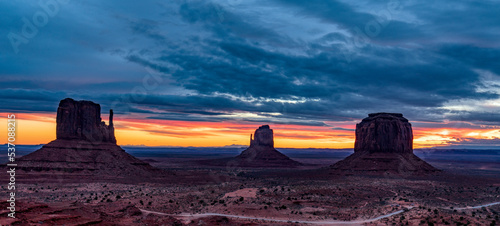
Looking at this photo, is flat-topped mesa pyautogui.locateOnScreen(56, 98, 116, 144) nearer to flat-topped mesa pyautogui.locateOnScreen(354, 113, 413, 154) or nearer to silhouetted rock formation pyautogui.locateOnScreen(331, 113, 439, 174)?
silhouetted rock formation pyautogui.locateOnScreen(331, 113, 439, 174)

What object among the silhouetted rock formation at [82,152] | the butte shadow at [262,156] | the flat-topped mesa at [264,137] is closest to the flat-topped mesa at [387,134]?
the butte shadow at [262,156]

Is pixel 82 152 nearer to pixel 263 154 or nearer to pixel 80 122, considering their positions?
pixel 80 122

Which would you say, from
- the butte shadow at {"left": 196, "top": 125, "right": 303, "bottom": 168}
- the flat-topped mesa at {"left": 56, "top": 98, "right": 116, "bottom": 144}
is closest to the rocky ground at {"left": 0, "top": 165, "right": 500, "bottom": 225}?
the flat-topped mesa at {"left": 56, "top": 98, "right": 116, "bottom": 144}

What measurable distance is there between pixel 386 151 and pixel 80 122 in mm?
77517

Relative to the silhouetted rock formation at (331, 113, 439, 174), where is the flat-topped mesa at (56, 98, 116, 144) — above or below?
above

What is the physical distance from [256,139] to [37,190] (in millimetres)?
128561

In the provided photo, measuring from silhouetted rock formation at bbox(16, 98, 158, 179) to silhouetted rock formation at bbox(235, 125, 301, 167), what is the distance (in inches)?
3151

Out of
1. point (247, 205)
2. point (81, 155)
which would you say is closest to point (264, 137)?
point (81, 155)

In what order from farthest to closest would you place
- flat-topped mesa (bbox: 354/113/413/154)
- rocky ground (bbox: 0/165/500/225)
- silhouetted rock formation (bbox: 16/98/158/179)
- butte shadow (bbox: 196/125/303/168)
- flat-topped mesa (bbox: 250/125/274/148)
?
flat-topped mesa (bbox: 250/125/274/148), butte shadow (bbox: 196/125/303/168), flat-topped mesa (bbox: 354/113/413/154), silhouetted rock formation (bbox: 16/98/158/179), rocky ground (bbox: 0/165/500/225)

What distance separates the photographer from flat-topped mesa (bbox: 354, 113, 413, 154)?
344ft

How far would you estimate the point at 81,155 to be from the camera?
80.8 metres

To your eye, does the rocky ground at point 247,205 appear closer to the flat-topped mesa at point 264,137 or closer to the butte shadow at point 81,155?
the butte shadow at point 81,155

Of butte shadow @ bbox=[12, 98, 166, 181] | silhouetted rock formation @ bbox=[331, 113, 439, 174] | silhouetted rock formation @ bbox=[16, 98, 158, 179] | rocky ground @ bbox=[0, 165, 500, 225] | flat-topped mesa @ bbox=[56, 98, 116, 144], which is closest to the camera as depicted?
rocky ground @ bbox=[0, 165, 500, 225]

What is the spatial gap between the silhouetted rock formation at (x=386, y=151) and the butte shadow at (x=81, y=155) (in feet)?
171
